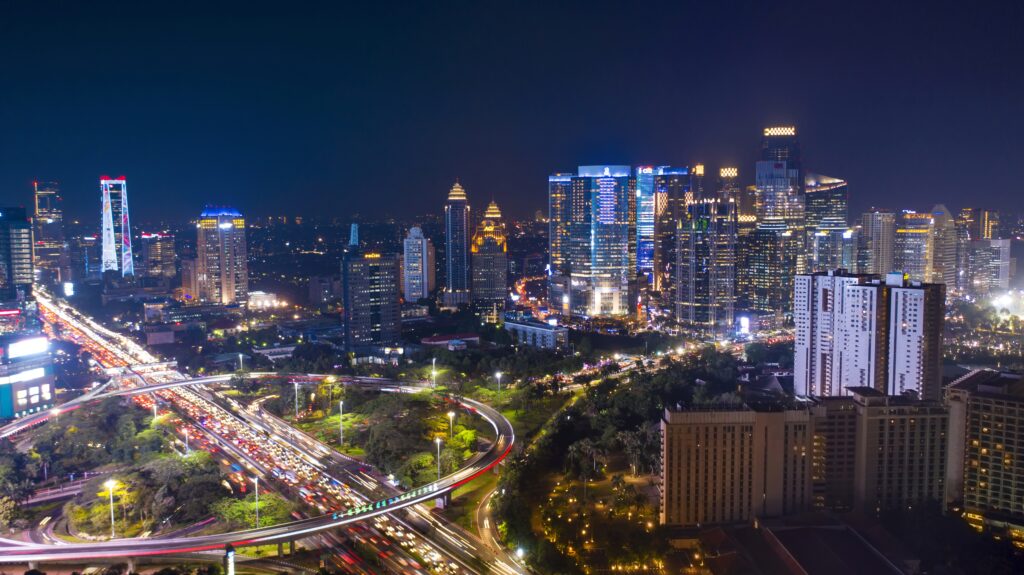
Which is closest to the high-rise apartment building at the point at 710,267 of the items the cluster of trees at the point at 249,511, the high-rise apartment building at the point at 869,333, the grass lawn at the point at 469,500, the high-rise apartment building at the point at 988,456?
the high-rise apartment building at the point at 869,333

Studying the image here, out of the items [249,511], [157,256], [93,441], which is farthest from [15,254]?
[249,511]

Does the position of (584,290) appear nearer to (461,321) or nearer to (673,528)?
(461,321)

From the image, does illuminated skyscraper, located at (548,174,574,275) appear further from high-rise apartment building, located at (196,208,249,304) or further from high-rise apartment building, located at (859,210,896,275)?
high-rise apartment building, located at (196,208,249,304)

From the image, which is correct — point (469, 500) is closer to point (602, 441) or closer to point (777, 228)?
point (602, 441)

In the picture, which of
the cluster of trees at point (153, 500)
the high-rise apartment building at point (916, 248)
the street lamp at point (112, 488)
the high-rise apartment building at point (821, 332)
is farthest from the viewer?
the high-rise apartment building at point (916, 248)

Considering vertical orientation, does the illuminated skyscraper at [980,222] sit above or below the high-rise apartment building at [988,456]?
above

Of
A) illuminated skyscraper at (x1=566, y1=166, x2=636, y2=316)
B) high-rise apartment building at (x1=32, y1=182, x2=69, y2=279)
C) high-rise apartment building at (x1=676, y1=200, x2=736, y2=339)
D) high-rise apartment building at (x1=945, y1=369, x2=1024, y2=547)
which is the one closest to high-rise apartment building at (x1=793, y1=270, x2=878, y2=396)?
high-rise apartment building at (x1=945, y1=369, x2=1024, y2=547)

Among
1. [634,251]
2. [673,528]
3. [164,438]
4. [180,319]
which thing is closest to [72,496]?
[164,438]

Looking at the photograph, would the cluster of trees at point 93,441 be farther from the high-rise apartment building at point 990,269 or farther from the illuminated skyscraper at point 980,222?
the illuminated skyscraper at point 980,222
